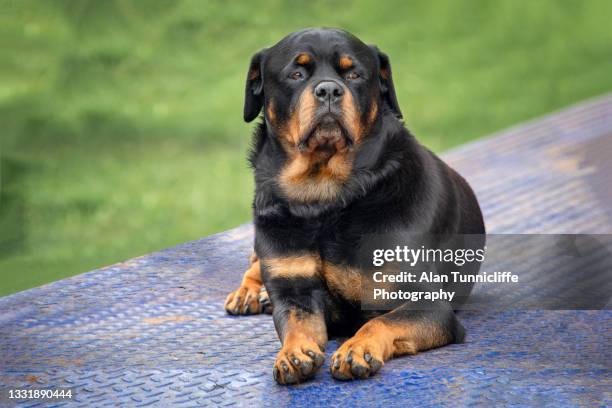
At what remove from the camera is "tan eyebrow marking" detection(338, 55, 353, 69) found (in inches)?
137

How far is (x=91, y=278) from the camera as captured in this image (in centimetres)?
455

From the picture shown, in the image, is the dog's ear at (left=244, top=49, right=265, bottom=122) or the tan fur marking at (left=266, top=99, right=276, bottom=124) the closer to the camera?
the tan fur marking at (left=266, top=99, right=276, bottom=124)

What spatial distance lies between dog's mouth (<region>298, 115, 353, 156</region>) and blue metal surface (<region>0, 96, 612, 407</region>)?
0.68 meters

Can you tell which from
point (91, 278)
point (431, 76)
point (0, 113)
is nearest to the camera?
point (91, 278)

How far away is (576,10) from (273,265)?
5.66m

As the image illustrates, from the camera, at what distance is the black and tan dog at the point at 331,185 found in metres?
3.44

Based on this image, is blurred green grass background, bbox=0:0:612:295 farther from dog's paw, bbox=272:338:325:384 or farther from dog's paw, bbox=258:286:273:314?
dog's paw, bbox=272:338:325:384

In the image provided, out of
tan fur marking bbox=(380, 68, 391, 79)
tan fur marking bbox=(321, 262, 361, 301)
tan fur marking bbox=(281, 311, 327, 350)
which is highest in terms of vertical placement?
tan fur marking bbox=(380, 68, 391, 79)

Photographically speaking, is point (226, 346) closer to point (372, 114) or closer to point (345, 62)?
point (372, 114)

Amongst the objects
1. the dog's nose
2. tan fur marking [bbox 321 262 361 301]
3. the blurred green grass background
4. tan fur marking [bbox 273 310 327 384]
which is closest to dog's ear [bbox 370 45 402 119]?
the dog's nose

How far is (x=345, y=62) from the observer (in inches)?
138

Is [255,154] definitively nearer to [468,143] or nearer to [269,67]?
[269,67]

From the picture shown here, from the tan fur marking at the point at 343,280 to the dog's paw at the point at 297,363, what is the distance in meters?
0.40

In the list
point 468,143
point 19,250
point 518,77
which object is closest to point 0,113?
point 19,250
